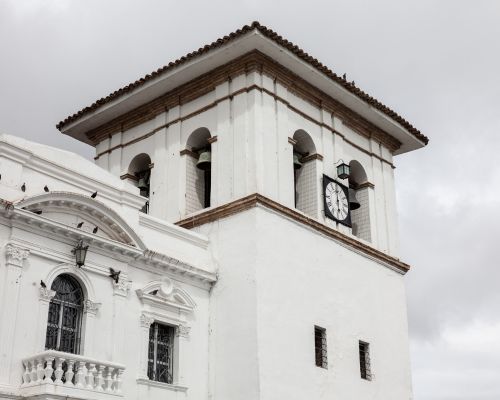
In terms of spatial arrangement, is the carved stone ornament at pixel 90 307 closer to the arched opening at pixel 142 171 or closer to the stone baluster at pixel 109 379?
the stone baluster at pixel 109 379

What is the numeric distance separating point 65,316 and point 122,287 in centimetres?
134

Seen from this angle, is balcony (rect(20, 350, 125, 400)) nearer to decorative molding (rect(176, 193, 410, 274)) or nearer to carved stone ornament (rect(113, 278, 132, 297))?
carved stone ornament (rect(113, 278, 132, 297))

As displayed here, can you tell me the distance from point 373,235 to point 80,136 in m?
8.03

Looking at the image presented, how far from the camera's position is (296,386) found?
56.5 feet

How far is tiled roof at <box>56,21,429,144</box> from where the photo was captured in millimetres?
18859

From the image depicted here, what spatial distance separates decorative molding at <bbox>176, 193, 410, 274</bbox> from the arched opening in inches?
92.0

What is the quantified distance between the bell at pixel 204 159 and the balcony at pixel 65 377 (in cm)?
651

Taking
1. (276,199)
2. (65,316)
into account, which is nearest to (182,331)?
(65,316)

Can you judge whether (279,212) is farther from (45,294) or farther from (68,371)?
(68,371)

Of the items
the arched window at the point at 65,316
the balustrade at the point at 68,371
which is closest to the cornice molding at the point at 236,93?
the arched window at the point at 65,316

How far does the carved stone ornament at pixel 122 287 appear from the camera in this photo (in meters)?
16.1

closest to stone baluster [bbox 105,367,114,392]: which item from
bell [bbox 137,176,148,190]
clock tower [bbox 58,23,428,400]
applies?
clock tower [bbox 58,23,428,400]

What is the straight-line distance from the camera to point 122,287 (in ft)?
53.1

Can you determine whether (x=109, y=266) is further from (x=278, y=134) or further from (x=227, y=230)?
(x=278, y=134)
